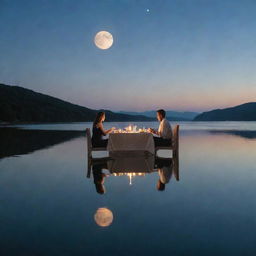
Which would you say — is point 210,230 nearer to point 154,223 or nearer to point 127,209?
point 154,223

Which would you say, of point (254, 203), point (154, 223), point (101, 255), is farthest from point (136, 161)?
point (101, 255)

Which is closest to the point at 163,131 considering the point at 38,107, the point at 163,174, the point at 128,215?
the point at 163,174

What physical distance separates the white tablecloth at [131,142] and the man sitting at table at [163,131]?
0.61 feet

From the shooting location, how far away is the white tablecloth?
10.4 m

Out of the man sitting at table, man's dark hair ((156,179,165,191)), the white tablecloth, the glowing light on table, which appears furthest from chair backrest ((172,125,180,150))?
the glowing light on table

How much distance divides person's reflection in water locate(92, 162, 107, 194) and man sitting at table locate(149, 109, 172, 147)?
2058mm

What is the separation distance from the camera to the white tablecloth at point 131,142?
10364 mm

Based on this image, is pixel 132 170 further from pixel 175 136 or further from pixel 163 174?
pixel 175 136

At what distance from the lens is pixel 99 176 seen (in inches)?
285

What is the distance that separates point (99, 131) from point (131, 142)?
3.99ft

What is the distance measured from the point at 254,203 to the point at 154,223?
1.76 m

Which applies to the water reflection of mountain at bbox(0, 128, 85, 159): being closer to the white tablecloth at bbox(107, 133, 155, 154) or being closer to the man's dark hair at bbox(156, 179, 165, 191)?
the white tablecloth at bbox(107, 133, 155, 154)

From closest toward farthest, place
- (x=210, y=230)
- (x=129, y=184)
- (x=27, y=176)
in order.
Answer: (x=210, y=230)
(x=129, y=184)
(x=27, y=176)

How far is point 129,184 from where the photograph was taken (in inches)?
248
